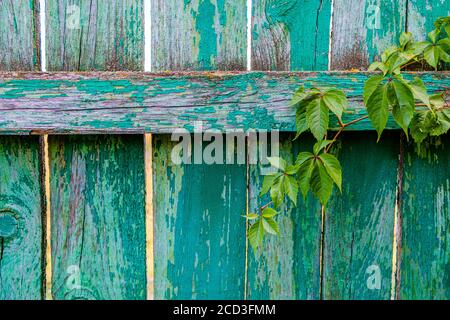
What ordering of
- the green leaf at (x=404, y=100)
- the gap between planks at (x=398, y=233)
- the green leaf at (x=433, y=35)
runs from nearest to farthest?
the green leaf at (x=404, y=100)
the green leaf at (x=433, y=35)
the gap between planks at (x=398, y=233)

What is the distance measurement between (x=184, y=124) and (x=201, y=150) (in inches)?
5.2

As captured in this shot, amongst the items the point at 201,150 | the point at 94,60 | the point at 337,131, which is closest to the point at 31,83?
the point at 94,60

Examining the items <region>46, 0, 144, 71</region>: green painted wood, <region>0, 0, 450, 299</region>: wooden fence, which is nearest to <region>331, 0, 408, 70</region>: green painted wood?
<region>0, 0, 450, 299</region>: wooden fence

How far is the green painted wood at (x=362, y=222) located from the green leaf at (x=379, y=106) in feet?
0.93

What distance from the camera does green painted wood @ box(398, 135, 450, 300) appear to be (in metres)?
1.33

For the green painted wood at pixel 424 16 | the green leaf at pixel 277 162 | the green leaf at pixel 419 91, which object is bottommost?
the green leaf at pixel 277 162

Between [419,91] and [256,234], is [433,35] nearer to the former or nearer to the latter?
[419,91]

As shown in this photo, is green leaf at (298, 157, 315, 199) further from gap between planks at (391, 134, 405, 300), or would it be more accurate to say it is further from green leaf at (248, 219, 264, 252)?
gap between planks at (391, 134, 405, 300)

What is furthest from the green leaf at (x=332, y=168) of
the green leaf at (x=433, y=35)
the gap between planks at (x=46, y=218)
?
the gap between planks at (x=46, y=218)

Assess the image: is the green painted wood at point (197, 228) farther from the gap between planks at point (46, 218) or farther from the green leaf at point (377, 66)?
the green leaf at point (377, 66)

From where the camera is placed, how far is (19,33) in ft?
4.09

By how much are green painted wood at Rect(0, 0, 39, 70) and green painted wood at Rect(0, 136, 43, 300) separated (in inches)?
8.3

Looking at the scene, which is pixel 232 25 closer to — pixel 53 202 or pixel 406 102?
pixel 406 102

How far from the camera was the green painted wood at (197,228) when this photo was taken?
1.32 metres
